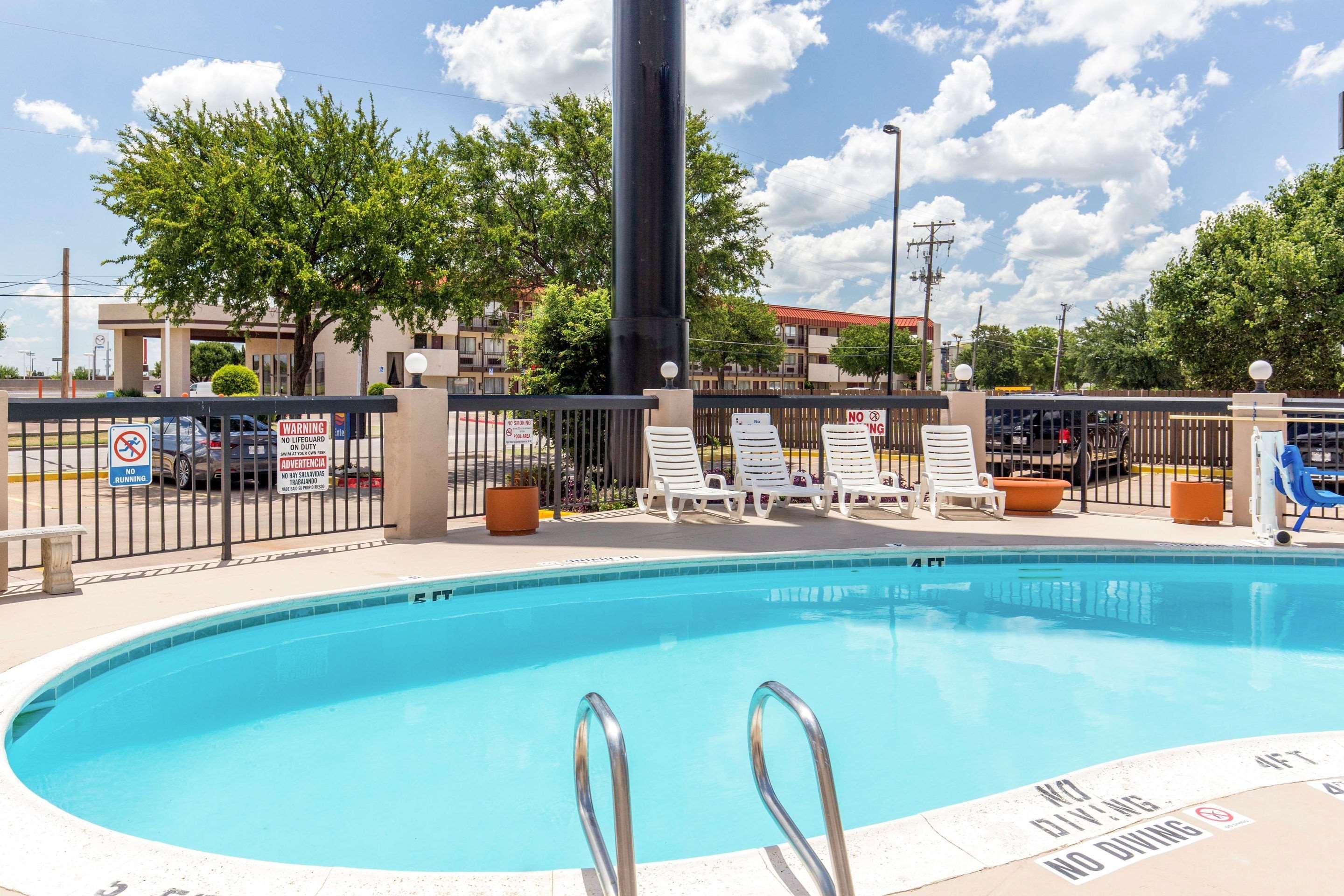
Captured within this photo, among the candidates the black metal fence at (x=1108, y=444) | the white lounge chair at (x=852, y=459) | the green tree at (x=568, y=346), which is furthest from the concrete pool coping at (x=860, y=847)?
the green tree at (x=568, y=346)

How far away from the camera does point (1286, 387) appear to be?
27516 mm

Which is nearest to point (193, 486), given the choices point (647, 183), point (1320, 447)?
point (647, 183)

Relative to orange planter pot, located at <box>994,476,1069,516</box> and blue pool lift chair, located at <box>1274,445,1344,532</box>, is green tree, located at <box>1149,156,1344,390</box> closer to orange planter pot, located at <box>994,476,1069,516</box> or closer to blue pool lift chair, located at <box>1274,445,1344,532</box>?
orange planter pot, located at <box>994,476,1069,516</box>

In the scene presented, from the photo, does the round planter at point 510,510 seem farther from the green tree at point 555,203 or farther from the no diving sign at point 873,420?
the green tree at point 555,203

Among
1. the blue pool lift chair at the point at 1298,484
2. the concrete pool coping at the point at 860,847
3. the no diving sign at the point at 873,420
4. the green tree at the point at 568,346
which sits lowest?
the concrete pool coping at the point at 860,847

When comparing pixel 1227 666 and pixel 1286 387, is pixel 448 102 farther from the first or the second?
pixel 1286 387

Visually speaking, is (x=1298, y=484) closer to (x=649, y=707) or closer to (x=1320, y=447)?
(x=1320, y=447)

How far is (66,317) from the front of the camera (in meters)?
36.7

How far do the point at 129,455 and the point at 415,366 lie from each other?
2.83 m

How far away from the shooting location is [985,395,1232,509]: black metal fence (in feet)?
40.4

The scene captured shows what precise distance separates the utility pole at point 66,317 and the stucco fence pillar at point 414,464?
1237 inches

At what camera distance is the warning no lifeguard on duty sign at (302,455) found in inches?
341

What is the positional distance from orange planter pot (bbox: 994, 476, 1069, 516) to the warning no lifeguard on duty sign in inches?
320

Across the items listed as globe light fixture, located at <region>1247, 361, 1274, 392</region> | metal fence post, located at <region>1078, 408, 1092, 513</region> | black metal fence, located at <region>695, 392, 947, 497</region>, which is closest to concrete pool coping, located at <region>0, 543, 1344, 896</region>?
globe light fixture, located at <region>1247, 361, 1274, 392</region>
